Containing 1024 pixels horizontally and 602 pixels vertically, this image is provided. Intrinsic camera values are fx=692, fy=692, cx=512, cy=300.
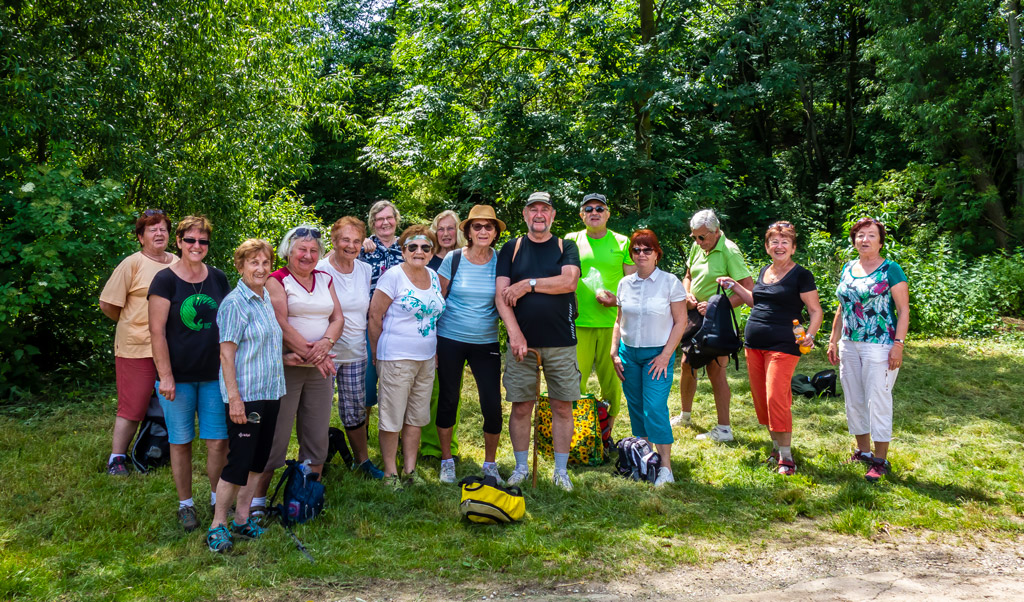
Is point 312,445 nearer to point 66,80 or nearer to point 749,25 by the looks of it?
point 66,80

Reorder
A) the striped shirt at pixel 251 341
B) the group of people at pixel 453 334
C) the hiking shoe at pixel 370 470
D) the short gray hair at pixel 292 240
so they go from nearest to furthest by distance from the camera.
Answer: the striped shirt at pixel 251 341, the group of people at pixel 453 334, the short gray hair at pixel 292 240, the hiking shoe at pixel 370 470

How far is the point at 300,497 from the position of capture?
4.08 metres

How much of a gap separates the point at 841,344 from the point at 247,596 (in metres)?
4.24

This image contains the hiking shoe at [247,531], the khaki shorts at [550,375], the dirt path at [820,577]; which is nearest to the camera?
the dirt path at [820,577]

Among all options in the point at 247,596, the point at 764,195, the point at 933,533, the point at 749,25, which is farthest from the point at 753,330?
the point at 764,195

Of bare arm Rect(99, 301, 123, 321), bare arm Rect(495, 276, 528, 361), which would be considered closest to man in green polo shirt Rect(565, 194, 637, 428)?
bare arm Rect(495, 276, 528, 361)

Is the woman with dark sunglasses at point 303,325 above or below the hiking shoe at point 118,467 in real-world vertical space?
above

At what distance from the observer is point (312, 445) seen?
452cm

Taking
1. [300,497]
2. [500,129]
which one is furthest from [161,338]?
[500,129]

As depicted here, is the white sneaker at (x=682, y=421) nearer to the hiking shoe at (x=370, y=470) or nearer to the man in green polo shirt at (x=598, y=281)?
the man in green polo shirt at (x=598, y=281)

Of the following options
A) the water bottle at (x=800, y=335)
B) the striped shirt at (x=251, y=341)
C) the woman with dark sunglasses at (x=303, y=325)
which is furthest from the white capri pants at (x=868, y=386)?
the striped shirt at (x=251, y=341)

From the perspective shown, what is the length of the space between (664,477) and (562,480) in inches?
28.6

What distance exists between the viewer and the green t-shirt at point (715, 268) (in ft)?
18.2

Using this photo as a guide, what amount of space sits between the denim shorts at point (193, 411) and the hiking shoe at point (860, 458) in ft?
14.4
